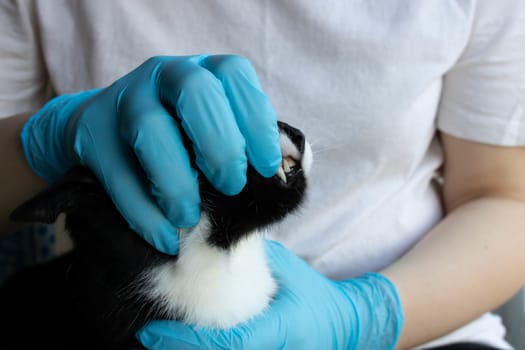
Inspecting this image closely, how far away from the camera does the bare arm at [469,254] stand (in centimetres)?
87

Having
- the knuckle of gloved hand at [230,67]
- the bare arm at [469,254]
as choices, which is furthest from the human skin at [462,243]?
the knuckle of gloved hand at [230,67]

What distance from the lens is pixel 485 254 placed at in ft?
2.99

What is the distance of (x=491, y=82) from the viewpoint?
2.86 feet

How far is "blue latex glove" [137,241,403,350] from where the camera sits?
0.63 metres

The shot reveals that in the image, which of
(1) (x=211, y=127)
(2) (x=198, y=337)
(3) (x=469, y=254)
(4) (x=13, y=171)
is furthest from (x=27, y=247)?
(3) (x=469, y=254)

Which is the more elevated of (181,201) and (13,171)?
(181,201)

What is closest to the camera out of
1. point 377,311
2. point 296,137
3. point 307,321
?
point 296,137

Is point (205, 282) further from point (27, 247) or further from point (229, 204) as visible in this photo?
point (27, 247)

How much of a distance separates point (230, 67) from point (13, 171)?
1.51 feet

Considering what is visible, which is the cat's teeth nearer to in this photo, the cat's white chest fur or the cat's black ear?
the cat's white chest fur

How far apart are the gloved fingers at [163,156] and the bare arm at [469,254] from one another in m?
0.47

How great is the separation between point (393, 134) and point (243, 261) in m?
0.41

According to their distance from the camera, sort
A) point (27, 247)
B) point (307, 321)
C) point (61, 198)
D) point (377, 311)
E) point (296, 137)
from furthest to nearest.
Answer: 1. point (27, 247)
2. point (377, 311)
3. point (307, 321)
4. point (296, 137)
5. point (61, 198)

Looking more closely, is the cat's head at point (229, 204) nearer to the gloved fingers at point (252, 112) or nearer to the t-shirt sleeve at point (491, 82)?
the gloved fingers at point (252, 112)
